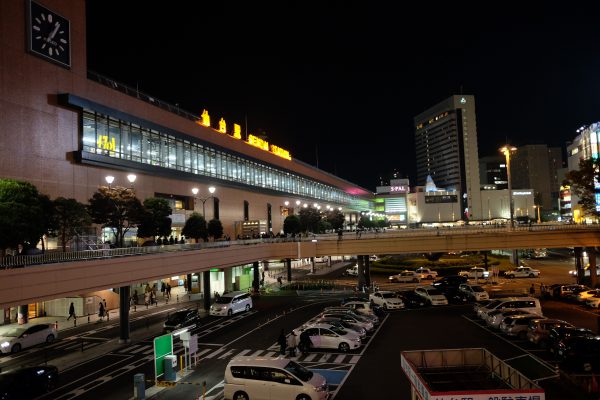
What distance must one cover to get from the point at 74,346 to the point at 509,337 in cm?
2698

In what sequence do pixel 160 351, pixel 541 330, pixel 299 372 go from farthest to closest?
pixel 541 330 → pixel 160 351 → pixel 299 372

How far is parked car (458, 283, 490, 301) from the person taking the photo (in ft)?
132

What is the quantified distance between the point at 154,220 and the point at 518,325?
26575 mm

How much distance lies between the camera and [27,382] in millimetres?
18906

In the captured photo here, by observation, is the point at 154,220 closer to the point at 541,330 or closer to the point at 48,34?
the point at 48,34

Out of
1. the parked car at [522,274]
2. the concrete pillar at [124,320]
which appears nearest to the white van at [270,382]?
the concrete pillar at [124,320]

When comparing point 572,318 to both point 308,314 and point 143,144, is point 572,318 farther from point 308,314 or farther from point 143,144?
point 143,144

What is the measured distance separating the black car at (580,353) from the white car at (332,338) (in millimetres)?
10034

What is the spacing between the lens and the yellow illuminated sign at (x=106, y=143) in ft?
132

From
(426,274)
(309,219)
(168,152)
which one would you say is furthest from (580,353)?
(309,219)

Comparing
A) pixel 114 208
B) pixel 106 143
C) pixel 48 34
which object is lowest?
pixel 114 208

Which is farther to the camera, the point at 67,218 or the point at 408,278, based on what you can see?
the point at 408,278

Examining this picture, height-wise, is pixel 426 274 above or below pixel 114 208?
below

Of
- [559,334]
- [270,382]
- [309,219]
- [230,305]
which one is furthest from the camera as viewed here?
[309,219]
